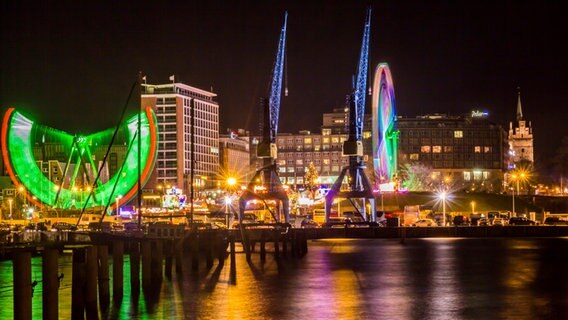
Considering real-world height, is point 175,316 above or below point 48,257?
below

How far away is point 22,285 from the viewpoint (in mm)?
29031

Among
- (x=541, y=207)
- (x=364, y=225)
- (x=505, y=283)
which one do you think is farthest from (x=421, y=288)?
(x=541, y=207)

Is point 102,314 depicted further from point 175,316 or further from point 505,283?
point 505,283

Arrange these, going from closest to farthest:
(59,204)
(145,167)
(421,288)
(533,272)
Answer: (421,288)
(533,272)
(145,167)
(59,204)

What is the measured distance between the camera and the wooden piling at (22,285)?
28969mm

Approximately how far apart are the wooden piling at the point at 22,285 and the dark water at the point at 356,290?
277 inches

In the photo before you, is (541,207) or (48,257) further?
(541,207)

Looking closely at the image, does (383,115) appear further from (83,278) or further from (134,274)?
(83,278)

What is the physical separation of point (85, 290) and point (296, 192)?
511 feet

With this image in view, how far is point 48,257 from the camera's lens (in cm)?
3103

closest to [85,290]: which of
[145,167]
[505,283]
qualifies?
[505,283]

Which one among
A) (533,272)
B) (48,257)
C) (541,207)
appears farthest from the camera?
(541,207)

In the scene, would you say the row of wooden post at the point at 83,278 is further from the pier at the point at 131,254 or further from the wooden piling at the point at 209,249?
the wooden piling at the point at 209,249

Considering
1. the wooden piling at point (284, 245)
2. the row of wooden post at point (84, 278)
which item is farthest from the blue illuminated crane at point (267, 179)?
the row of wooden post at point (84, 278)
